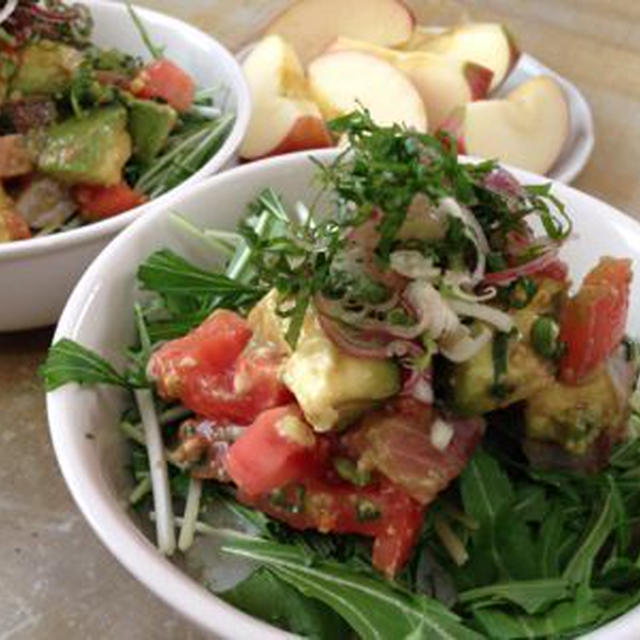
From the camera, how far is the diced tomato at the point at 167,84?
1.79m

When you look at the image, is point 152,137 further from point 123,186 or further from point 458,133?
point 458,133

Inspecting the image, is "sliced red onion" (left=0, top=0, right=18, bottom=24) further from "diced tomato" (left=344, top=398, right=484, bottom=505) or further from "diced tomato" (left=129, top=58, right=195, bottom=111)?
"diced tomato" (left=344, top=398, right=484, bottom=505)

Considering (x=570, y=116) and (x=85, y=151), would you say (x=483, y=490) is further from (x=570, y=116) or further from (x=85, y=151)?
(x=570, y=116)

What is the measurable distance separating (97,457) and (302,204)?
480mm

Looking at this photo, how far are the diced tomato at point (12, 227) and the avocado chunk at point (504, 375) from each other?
2.55ft

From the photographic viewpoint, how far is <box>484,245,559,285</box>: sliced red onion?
101cm

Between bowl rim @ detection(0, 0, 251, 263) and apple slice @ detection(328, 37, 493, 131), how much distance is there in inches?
11.7

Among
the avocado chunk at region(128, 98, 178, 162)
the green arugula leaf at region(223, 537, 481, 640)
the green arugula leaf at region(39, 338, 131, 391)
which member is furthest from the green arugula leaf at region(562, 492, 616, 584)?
the avocado chunk at region(128, 98, 178, 162)

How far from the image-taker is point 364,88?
2000mm

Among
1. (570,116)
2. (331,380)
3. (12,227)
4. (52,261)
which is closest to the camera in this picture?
(331,380)

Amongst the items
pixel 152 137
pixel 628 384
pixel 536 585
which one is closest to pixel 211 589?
pixel 536 585

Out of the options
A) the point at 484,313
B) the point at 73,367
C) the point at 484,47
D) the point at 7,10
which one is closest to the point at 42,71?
the point at 7,10

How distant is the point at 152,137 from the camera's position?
5.67 feet

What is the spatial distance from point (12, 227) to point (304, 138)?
560 mm
